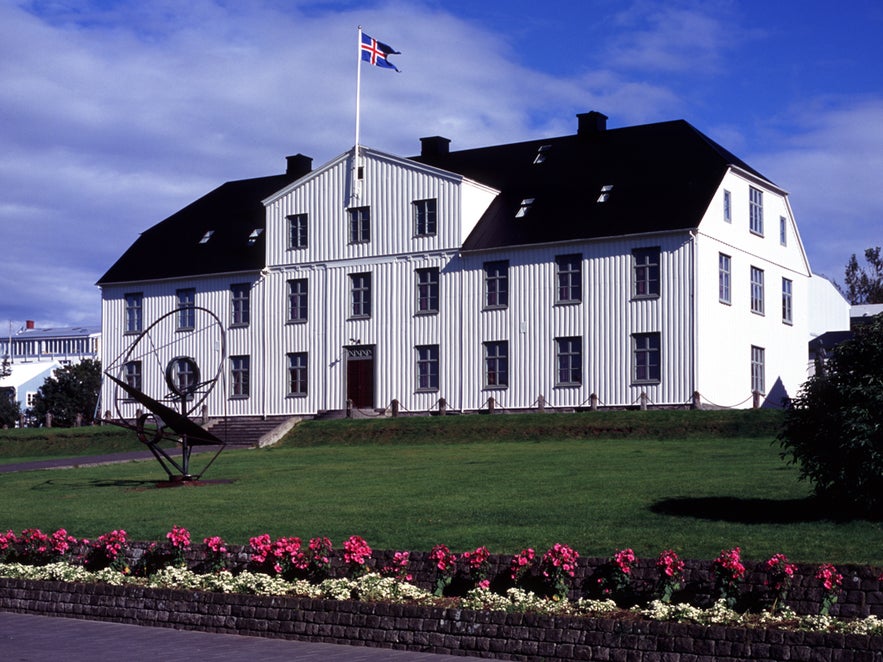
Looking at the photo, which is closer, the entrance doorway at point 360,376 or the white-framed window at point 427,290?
the white-framed window at point 427,290

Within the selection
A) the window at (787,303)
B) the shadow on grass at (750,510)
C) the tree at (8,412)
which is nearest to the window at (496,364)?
the window at (787,303)

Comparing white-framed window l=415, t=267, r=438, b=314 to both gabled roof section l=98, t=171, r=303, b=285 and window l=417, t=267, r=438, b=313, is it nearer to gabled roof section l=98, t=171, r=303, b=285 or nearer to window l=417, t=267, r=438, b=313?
window l=417, t=267, r=438, b=313

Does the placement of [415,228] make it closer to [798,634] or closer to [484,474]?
[484,474]

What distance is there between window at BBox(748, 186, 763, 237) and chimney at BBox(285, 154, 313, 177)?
22342 mm

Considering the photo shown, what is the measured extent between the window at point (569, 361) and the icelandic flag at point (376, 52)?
1358 cm

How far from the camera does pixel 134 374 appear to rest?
2408 inches

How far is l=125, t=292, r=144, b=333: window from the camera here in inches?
2381

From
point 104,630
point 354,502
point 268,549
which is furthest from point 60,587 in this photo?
point 354,502

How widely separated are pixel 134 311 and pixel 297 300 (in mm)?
9509

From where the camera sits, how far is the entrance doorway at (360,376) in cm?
5341

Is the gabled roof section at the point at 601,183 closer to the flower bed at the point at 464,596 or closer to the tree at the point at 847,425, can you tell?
the tree at the point at 847,425

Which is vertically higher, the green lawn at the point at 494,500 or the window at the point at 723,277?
the window at the point at 723,277

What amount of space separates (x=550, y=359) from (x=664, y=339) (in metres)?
4.59

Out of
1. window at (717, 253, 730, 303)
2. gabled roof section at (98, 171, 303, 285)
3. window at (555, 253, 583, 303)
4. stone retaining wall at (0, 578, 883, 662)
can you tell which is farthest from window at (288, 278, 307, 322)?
stone retaining wall at (0, 578, 883, 662)
